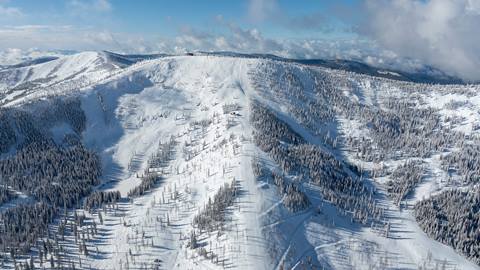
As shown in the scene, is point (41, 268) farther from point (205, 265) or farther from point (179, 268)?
point (205, 265)

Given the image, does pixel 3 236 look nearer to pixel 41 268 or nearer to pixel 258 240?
pixel 41 268

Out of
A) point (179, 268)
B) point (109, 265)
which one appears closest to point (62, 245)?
point (109, 265)

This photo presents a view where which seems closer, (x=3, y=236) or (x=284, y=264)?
(x=284, y=264)

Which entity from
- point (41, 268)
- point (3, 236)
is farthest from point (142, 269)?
point (3, 236)

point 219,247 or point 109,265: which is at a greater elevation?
point 219,247

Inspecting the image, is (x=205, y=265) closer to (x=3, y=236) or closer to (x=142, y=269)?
(x=142, y=269)

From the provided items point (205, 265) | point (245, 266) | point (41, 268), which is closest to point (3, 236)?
point (41, 268)

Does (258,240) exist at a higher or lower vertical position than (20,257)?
higher
